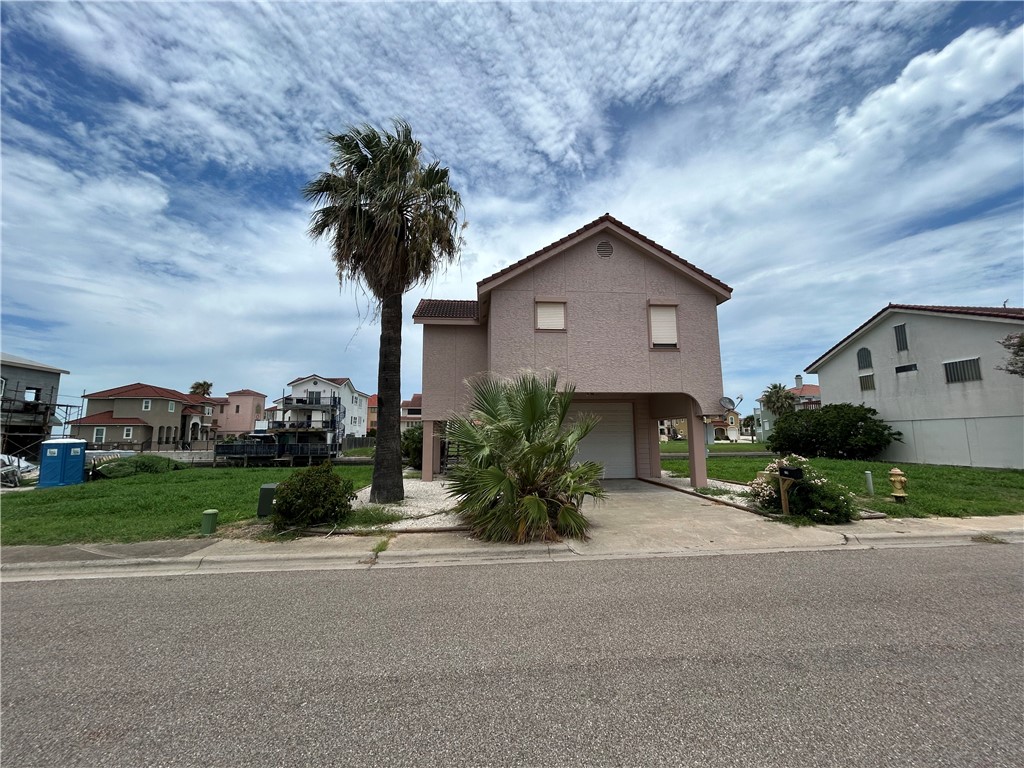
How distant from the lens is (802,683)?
3252 mm

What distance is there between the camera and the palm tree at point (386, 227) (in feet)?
34.0

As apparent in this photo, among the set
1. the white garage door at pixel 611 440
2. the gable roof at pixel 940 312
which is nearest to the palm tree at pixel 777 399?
the gable roof at pixel 940 312

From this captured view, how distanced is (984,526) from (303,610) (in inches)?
450

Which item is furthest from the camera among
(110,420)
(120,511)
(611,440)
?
(110,420)

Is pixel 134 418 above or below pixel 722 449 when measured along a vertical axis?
above

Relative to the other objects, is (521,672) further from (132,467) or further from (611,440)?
(132,467)

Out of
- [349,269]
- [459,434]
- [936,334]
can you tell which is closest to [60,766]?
[459,434]

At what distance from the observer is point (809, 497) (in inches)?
362

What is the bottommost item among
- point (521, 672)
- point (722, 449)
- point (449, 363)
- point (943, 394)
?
point (521, 672)

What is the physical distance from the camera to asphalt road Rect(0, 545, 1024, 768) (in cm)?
261

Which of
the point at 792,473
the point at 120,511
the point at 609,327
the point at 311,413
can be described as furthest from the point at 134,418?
the point at 792,473

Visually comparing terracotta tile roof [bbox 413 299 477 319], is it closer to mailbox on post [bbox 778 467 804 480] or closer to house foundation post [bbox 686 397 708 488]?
house foundation post [bbox 686 397 708 488]

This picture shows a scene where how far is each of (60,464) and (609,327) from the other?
787 inches

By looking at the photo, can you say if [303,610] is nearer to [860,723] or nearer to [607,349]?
[860,723]
